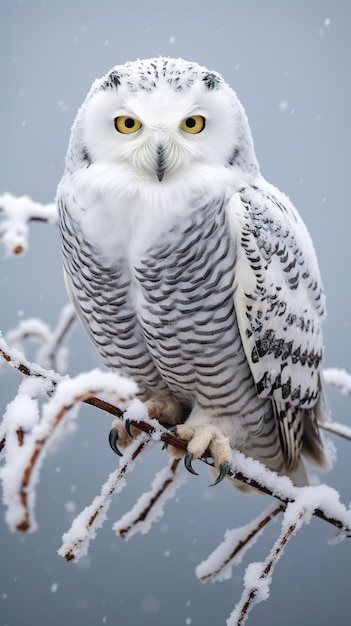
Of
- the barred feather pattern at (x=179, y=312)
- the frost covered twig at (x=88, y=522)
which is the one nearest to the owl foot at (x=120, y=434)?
the barred feather pattern at (x=179, y=312)

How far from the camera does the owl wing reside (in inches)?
40.4

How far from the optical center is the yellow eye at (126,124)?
93cm

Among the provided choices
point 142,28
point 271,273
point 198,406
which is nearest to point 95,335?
point 198,406

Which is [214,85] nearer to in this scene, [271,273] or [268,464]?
[271,273]

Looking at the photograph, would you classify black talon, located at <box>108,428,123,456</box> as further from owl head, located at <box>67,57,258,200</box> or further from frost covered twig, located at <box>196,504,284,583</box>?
owl head, located at <box>67,57,258,200</box>

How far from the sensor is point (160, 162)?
0.91 m

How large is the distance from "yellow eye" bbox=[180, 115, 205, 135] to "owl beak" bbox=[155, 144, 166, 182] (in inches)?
2.6

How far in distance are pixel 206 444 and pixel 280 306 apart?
0.26 m

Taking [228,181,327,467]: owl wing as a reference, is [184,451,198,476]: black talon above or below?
below

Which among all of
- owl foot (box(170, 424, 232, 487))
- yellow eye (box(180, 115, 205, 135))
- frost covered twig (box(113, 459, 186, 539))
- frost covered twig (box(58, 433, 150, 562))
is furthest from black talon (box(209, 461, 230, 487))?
yellow eye (box(180, 115, 205, 135))

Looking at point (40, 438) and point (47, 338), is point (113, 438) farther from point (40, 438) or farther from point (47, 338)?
point (40, 438)

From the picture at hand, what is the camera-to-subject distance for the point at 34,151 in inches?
250

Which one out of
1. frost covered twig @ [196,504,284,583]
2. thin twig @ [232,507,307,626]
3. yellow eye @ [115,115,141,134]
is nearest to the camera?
thin twig @ [232,507,307,626]

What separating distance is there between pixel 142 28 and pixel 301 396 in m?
8.70
